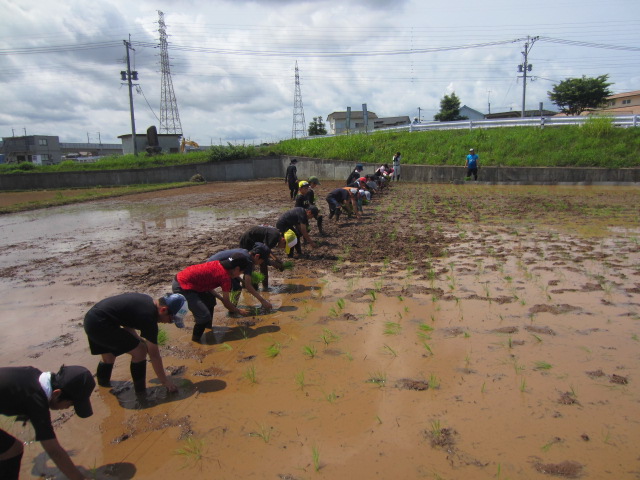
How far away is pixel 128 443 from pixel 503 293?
→ 4.75 metres

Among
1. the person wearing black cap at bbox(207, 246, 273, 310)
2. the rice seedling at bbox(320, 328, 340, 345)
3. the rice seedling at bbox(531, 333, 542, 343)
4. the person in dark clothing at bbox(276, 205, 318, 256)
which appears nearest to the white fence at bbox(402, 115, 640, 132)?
the person in dark clothing at bbox(276, 205, 318, 256)

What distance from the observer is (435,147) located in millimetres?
24344

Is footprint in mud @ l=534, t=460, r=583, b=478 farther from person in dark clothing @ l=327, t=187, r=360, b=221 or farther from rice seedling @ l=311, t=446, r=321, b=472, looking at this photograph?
person in dark clothing @ l=327, t=187, r=360, b=221

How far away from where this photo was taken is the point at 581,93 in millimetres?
37719

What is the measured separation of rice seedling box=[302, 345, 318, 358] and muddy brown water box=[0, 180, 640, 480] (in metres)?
0.02

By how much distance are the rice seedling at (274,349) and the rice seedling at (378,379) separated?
1.11 meters

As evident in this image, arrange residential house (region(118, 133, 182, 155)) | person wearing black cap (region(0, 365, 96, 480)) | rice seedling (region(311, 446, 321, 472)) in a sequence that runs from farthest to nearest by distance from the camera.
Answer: residential house (region(118, 133, 182, 155))
rice seedling (region(311, 446, 321, 472))
person wearing black cap (region(0, 365, 96, 480))

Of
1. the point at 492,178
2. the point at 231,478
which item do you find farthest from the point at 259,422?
the point at 492,178

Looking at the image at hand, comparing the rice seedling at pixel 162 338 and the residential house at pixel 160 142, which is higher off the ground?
the residential house at pixel 160 142

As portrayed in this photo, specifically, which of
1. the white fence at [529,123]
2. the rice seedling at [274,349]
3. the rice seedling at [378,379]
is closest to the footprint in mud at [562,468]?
the rice seedling at [378,379]

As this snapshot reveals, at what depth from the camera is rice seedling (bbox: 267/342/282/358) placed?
4.50 metres

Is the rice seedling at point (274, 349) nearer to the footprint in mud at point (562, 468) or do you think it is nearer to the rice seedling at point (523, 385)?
the rice seedling at point (523, 385)

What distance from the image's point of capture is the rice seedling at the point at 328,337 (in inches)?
184

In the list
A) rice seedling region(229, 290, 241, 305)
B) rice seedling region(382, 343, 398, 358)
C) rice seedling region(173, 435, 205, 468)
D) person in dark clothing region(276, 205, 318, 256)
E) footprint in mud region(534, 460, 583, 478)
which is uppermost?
person in dark clothing region(276, 205, 318, 256)
